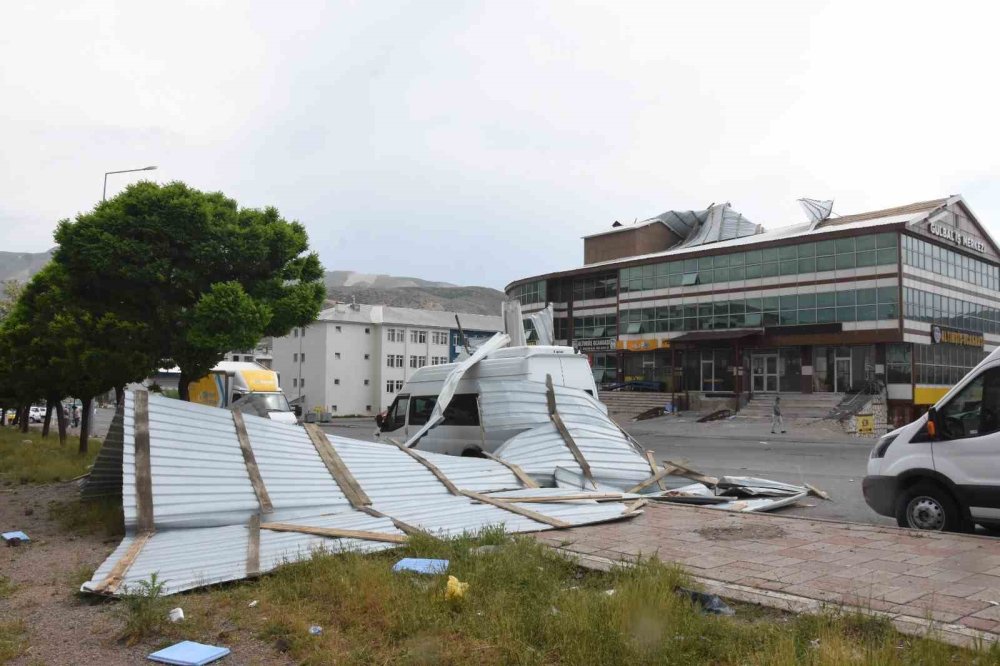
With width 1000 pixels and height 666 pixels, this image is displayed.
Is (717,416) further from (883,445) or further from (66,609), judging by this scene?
(66,609)

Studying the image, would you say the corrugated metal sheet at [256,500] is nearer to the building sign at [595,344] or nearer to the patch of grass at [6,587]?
the patch of grass at [6,587]

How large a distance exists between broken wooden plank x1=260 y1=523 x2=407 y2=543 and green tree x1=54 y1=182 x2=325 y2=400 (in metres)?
5.56

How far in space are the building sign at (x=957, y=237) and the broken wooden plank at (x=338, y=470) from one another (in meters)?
43.6

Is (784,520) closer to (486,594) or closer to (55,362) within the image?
(486,594)

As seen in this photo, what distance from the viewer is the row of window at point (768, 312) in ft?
135

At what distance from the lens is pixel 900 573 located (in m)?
5.70

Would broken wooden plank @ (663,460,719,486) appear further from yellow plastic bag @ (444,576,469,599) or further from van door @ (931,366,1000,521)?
yellow plastic bag @ (444,576,469,599)

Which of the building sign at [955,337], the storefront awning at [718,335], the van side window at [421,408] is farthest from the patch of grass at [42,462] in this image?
the building sign at [955,337]

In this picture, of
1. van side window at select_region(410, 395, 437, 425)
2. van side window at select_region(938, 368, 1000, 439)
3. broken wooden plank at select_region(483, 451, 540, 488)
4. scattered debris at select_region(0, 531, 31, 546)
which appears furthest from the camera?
van side window at select_region(410, 395, 437, 425)

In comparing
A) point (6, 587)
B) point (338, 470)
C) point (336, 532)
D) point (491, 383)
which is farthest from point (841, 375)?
point (6, 587)

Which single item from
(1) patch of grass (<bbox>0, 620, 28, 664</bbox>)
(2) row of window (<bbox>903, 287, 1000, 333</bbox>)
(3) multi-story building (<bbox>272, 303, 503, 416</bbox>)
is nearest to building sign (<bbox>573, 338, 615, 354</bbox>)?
(3) multi-story building (<bbox>272, 303, 503, 416</bbox>)

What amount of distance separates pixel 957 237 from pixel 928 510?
150 ft

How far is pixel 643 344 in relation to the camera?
52500mm

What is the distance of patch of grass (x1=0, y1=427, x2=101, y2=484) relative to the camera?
14398 mm
